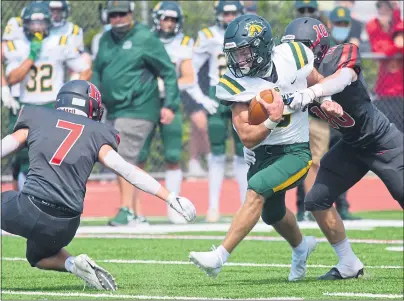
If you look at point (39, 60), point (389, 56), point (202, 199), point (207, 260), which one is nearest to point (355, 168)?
point (207, 260)

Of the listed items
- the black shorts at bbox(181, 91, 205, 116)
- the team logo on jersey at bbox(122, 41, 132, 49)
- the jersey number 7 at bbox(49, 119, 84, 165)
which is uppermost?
the jersey number 7 at bbox(49, 119, 84, 165)

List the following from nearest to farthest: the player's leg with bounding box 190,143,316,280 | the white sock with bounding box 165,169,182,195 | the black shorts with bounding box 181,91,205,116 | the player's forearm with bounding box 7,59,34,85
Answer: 1. the player's leg with bounding box 190,143,316,280
2. the player's forearm with bounding box 7,59,34,85
3. the white sock with bounding box 165,169,182,195
4. the black shorts with bounding box 181,91,205,116

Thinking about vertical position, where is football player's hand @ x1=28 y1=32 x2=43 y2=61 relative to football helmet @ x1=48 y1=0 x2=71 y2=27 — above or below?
below

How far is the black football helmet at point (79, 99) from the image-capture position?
261 inches

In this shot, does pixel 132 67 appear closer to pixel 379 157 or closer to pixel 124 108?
pixel 124 108

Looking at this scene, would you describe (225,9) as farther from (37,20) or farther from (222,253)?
(222,253)

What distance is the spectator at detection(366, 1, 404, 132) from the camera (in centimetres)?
1279

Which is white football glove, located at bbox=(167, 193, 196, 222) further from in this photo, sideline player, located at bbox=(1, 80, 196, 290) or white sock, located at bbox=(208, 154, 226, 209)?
white sock, located at bbox=(208, 154, 226, 209)

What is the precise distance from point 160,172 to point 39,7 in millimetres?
3944

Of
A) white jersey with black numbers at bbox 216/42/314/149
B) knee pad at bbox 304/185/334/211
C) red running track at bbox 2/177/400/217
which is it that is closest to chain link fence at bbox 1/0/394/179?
red running track at bbox 2/177/400/217

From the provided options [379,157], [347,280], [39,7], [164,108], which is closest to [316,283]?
[347,280]

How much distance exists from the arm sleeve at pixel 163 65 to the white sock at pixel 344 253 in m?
3.99

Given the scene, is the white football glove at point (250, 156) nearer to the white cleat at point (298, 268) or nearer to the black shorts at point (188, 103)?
the white cleat at point (298, 268)

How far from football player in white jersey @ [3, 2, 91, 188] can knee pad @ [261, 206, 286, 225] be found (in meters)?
4.55
